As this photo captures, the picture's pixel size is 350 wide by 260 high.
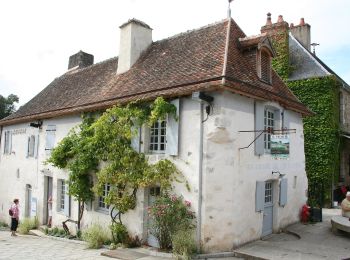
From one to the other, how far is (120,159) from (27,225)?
7.29 m

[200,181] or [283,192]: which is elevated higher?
[200,181]

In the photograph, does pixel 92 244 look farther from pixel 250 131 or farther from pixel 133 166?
pixel 250 131

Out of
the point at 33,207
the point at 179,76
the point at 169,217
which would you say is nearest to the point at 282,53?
the point at 179,76

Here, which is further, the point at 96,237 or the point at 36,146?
the point at 36,146

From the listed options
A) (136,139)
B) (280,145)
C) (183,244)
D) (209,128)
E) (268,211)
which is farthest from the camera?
(268,211)

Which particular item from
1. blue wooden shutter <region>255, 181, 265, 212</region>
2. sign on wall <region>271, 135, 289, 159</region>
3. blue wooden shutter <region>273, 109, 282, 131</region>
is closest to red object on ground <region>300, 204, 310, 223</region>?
blue wooden shutter <region>255, 181, 265, 212</region>

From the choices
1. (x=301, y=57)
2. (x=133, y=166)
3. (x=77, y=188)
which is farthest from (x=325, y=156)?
(x=77, y=188)

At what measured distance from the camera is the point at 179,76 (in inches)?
439

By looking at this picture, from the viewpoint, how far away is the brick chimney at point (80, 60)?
20953mm

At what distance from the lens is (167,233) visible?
995 centimetres

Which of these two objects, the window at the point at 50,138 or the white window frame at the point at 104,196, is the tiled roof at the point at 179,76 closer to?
the window at the point at 50,138

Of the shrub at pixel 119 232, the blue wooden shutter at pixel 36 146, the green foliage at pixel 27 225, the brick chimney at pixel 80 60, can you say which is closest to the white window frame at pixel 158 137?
the shrub at pixel 119 232

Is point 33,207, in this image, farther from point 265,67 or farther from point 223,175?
point 265,67

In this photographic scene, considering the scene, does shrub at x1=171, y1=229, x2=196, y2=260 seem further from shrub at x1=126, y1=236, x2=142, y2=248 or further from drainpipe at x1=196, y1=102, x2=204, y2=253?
shrub at x1=126, y1=236, x2=142, y2=248
